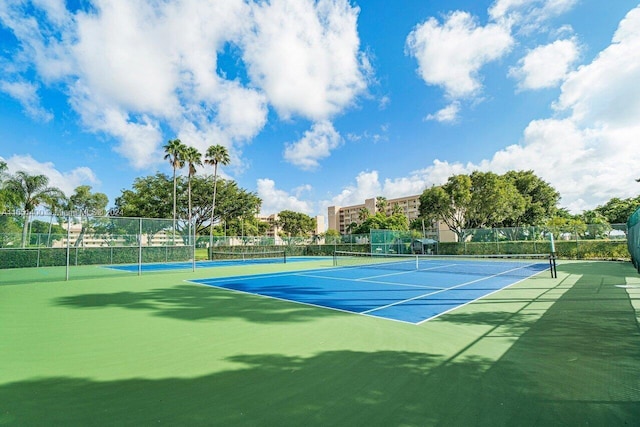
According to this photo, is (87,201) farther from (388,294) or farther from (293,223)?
(388,294)

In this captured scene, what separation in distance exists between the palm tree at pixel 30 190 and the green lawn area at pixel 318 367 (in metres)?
Result: 28.1

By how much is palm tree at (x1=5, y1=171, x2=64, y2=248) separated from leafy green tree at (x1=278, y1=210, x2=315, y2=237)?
5630 cm

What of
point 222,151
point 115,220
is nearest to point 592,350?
point 115,220

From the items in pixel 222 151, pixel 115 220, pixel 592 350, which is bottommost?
pixel 592 350

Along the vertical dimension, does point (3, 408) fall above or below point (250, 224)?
below

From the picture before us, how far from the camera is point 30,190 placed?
29375 mm

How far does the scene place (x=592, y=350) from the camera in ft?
15.3

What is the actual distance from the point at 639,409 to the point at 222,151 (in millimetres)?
40477

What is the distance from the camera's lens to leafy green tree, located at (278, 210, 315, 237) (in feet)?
276

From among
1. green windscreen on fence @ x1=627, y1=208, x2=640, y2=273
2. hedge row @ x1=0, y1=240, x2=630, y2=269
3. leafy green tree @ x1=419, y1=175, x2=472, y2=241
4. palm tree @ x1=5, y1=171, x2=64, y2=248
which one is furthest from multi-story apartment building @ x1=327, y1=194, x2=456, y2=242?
green windscreen on fence @ x1=627, y1=208, x2=640, y2=273

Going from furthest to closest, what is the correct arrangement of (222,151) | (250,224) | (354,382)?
(250,224) → (222,151) → (354,382)

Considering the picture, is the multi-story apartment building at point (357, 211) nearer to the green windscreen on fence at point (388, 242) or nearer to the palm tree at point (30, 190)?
the green windscreen on fence at point (388, 242)

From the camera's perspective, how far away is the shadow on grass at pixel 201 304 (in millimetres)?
7232

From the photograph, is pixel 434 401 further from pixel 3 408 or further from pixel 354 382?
pixel 3 408
